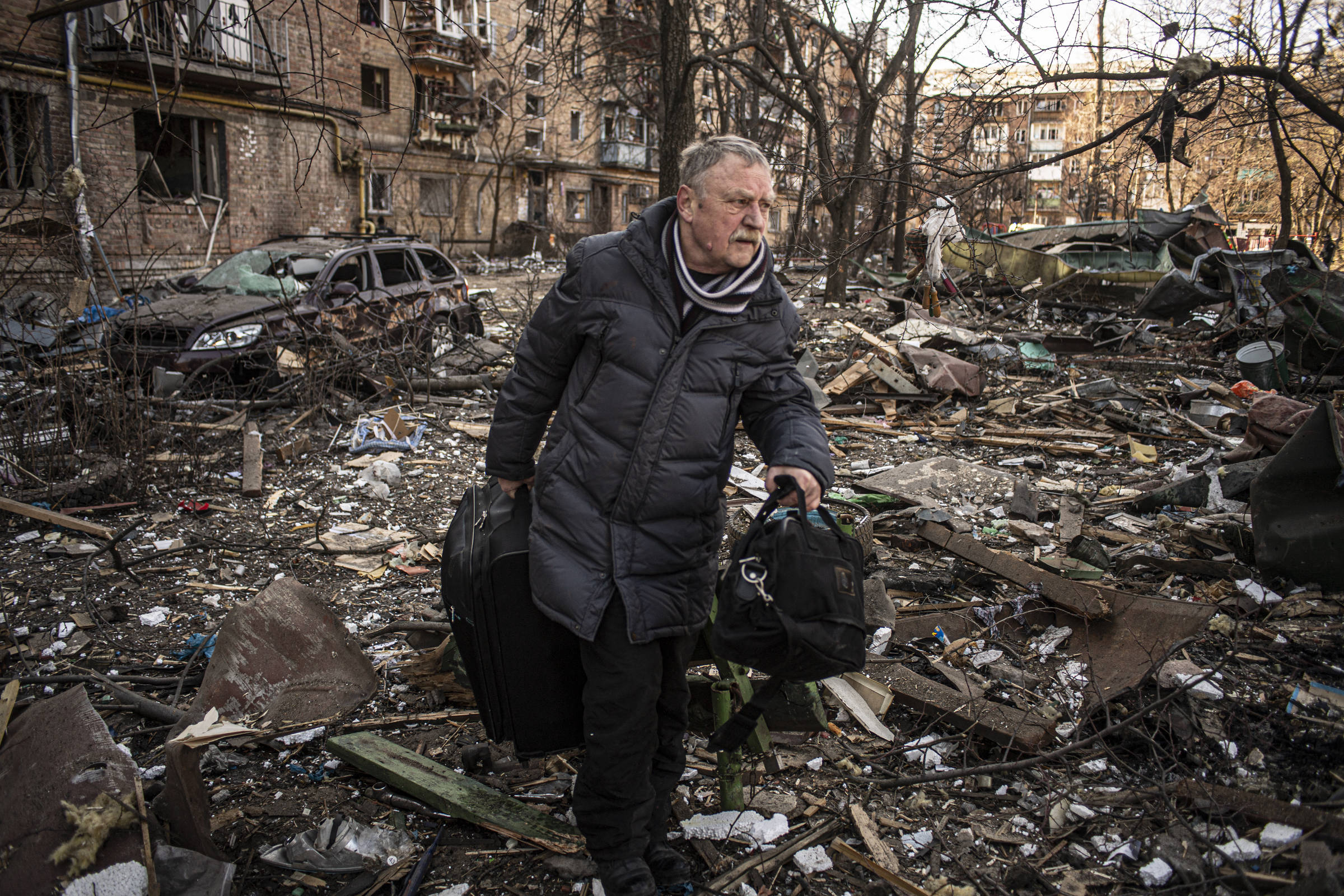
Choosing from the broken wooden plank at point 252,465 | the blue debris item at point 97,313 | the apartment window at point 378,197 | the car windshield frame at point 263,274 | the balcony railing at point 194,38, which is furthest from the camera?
the apartment window at point 378,197

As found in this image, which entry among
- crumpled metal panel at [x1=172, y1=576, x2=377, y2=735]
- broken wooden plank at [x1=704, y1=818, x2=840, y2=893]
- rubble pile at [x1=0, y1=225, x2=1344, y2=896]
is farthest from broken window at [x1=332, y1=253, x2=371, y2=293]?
broken wooden plank at [x1=704, y1=818, x2=840, y2=893]

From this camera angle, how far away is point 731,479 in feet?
21.1

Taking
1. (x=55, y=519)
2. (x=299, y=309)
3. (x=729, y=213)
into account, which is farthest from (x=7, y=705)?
(x=299, y=309)

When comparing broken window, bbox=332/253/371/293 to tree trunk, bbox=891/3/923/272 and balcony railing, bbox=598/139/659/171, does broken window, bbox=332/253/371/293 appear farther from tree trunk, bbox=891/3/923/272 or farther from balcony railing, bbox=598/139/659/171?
balcony railing, bbox=598/139/659/171

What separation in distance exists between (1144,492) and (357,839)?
221 inches

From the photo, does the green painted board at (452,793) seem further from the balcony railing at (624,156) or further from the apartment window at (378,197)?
the balcony railing at (624,156)

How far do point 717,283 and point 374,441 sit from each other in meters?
5.88

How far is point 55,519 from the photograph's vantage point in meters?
5.16

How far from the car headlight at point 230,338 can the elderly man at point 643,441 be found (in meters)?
6.92

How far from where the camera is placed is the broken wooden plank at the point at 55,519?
16.9ft

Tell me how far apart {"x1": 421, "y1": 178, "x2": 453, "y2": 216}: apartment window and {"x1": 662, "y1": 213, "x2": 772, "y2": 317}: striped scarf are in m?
31.5

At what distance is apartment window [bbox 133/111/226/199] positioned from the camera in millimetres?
20156

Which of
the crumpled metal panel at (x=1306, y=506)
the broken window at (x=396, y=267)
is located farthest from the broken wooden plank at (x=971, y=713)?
the broken window at (x=396, y=267)

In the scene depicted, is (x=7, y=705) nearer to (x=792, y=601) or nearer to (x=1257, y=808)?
(x=792, y=601)
